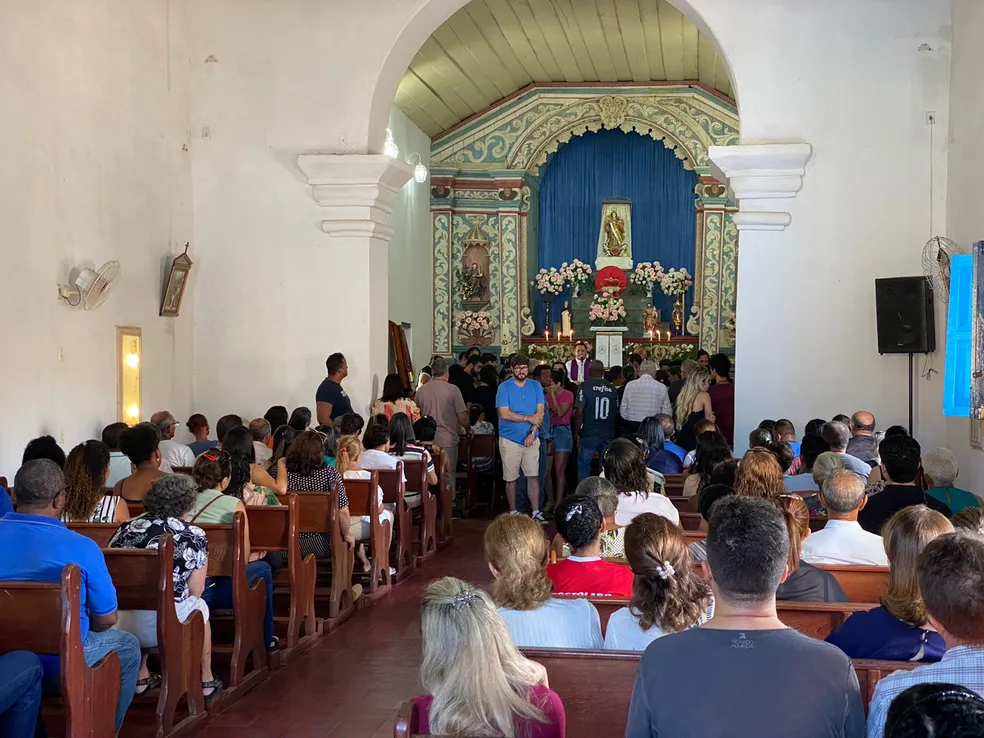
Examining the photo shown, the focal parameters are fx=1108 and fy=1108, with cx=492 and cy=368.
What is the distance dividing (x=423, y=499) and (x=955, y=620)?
235 inches

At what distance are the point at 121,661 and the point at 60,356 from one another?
13.7ft

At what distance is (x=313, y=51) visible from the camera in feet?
31.6

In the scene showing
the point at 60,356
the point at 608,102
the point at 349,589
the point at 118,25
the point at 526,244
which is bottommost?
the point at 349,589

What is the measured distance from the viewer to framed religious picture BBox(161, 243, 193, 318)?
30.1ft

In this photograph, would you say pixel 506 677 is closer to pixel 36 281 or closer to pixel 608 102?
pixel 36 281

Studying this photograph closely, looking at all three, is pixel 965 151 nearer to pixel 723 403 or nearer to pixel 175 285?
pixel 723 403

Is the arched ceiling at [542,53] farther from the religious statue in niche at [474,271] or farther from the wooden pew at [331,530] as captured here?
the wooden pew at [331,530]

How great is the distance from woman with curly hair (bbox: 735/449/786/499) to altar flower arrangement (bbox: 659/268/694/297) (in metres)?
11.2

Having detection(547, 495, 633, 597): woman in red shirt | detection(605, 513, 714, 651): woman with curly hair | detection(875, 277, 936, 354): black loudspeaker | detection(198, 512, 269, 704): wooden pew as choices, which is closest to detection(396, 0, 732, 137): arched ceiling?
detection(875, 277, 936, 354): black loudspeaker

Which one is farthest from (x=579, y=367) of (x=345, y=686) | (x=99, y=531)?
(x=99, y=531)

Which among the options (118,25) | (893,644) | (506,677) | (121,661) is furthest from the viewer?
(118,25)

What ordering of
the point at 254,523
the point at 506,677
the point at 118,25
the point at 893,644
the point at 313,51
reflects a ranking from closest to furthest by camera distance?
1. the point at 506,677
2. the point at 893,644
3. the point at 254,523
4. the point at 118,25
5. the point at 313,51

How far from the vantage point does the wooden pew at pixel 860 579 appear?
4.16 metres

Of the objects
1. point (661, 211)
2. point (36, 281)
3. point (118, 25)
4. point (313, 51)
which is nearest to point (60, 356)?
point (36, 281)
